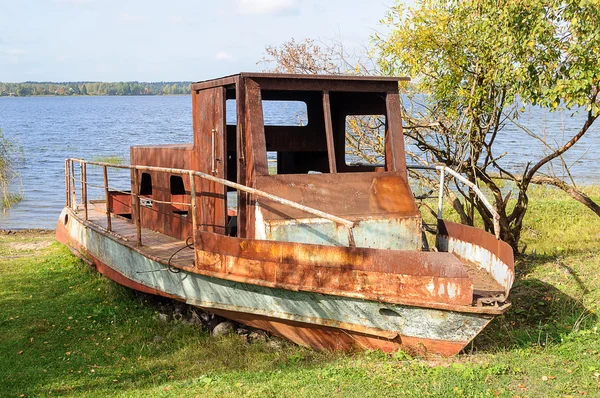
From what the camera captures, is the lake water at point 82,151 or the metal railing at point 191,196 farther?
the lake water at point 82,151

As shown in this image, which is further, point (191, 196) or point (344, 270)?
point (191, 196)

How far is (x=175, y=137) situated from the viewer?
4128cm

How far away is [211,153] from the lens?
23.3 ft

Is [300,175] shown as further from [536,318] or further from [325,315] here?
[536,318]

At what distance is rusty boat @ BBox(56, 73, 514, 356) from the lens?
555cm

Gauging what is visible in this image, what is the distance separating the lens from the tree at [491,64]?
7223mm

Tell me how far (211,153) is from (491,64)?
4048 millimetres

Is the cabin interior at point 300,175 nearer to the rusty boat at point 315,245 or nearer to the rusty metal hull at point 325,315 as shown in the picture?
the rusty boat at point 315,245

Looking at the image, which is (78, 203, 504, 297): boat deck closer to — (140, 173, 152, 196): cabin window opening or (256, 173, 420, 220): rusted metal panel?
(140, 173, 152, 196): cabin window opening

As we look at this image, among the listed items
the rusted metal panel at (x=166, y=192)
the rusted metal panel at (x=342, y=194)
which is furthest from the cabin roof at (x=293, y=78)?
the rusted metal panel at (x=166, y=192)

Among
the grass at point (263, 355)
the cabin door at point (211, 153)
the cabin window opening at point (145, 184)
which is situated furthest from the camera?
the cabin window opening at point (145, 184)

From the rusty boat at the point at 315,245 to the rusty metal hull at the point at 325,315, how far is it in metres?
0.01

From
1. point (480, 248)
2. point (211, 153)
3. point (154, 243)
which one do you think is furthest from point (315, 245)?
point (154, 243)

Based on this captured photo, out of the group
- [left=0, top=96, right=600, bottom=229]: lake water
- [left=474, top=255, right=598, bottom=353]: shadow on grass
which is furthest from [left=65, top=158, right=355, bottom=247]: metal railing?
[left=0, top=96, right=600, bottom=229]: lake water
